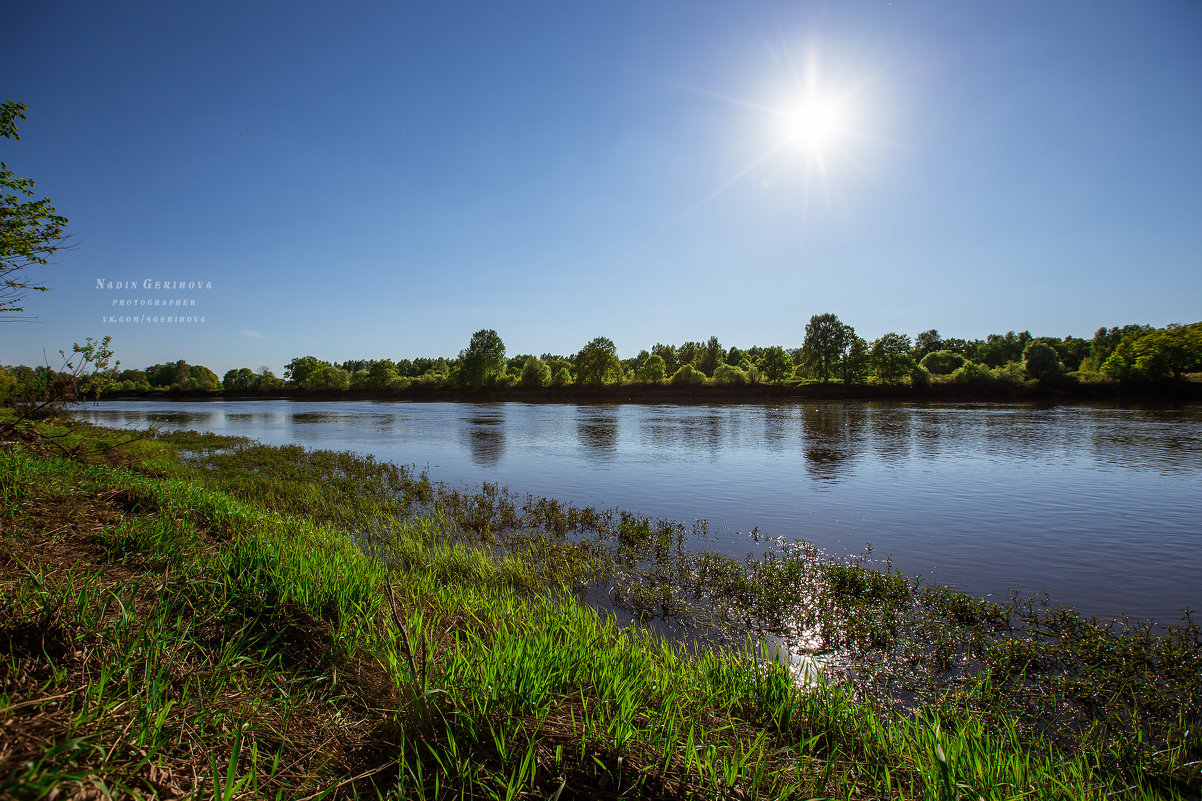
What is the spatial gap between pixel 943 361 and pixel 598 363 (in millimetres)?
83735

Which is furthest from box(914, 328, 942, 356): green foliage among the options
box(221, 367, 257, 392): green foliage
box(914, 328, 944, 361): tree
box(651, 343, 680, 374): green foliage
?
box(221, 367, 257, 392): green foliage

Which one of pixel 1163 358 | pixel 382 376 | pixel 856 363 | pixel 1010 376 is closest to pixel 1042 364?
pixel 1010 376

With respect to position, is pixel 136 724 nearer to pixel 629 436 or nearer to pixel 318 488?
pixel 318 488

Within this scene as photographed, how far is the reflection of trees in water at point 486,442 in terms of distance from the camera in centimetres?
2570

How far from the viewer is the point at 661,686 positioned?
4215 mm

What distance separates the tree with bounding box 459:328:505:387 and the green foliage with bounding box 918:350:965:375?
104 meters

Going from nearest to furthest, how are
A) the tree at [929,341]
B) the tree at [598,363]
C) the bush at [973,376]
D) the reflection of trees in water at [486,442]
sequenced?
the reflection of trees in water at [486,442] < the bush at [973,376] < the tree at [598,363] < the tree at [929,341]

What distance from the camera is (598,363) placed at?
110 meters

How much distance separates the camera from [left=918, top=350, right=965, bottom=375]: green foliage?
375 ft

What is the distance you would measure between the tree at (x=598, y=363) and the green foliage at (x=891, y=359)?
52750mm

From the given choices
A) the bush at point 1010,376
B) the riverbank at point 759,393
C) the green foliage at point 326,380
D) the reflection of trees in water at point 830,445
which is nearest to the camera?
the reflection of trees in water at point 830,445

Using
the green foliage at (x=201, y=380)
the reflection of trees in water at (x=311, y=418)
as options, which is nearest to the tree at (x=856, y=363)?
the reflection of trees in water at (x=311, y=418)

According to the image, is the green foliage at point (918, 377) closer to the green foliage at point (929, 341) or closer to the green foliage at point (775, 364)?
the green foliage at point (775, 364)

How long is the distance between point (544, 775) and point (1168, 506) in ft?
70.2
